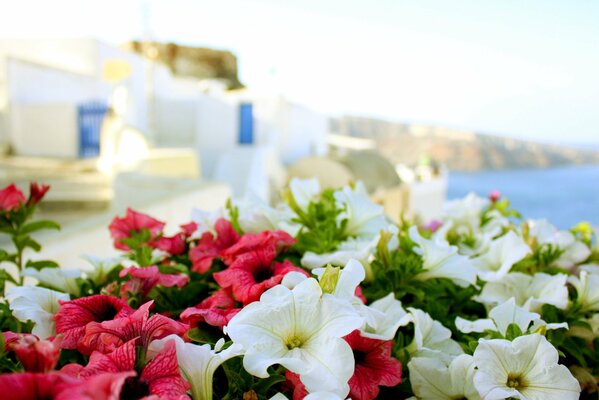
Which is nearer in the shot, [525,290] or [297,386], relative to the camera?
[297,386]

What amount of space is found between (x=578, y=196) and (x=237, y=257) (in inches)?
910

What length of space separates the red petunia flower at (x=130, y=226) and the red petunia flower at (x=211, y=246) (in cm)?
14

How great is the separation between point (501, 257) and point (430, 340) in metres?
0.28

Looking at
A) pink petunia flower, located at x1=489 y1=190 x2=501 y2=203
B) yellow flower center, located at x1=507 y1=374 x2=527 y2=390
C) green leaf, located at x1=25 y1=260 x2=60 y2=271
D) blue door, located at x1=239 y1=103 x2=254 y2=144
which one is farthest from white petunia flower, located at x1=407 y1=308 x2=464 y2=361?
blue door, located at x1=239 y1=103 x2=254 y2=144

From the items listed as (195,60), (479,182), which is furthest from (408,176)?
(195,60)


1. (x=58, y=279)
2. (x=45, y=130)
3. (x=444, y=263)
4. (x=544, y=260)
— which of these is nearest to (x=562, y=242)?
(x=544, y=260)

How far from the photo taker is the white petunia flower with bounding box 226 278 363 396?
56cm

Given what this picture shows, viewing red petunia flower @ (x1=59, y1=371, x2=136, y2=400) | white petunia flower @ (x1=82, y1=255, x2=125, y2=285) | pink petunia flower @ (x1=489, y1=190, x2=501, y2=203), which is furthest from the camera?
pink petunia flower @ (x1=489, y1=190, x2=501, y2=203)

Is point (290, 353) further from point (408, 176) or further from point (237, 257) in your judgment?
point (408, 176)

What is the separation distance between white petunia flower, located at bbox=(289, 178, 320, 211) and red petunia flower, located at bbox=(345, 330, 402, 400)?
0.42m

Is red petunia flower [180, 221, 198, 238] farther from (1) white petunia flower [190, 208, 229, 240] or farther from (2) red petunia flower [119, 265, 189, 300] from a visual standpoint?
(2) red petunia flower [119, 265, 189, 300]

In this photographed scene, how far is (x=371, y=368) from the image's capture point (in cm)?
66

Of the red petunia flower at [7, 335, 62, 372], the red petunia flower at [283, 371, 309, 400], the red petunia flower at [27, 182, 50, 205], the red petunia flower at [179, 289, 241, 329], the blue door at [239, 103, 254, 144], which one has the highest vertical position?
the red petunia flower at [7, 335, 62, 372]

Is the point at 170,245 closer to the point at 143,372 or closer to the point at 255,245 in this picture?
the point at 255,245
